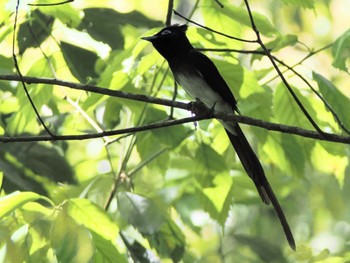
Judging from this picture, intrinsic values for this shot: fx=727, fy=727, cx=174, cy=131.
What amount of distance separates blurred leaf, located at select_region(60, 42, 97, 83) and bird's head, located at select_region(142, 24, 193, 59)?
1.14 feet

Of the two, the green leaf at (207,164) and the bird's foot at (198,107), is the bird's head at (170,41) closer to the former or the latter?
the bird's foot at (198,107)

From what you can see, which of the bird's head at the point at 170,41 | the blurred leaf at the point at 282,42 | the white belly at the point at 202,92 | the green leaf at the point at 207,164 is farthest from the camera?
the white belly at the point at 202,92

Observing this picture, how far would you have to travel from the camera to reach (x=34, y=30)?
342cm

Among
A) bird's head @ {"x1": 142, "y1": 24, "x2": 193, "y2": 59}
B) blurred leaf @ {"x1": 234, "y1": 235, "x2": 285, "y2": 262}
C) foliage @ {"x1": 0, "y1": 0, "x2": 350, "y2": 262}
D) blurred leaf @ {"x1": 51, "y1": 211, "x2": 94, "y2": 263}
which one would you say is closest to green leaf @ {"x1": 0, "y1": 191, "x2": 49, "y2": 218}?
foliage @ {"x1": 0, "y1": 0, "x2": 350, "y2": 262}

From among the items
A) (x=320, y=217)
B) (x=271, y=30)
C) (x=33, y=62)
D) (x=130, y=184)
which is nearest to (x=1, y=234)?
(x=130, y=184)

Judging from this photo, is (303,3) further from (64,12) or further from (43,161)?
(43,161)

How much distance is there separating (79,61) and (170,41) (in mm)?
435

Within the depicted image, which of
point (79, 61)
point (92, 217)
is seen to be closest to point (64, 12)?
point (79, 61)

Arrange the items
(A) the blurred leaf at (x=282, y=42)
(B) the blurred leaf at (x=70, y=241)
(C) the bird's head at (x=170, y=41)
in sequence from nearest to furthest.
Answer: (B) the blurred leaf at (x=70, y=241)
(A) the blurred leaf at (x=282, y=42)
(C) the bird's head at (x=170, y=41)

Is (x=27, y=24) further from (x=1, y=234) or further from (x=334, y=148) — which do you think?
(x=334, y=148)

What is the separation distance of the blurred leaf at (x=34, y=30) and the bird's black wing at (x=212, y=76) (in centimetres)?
69

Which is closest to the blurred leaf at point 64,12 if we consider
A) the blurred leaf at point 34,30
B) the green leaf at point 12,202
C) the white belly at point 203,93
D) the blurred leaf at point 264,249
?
the blurred leaf at point 34,30

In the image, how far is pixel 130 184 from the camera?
331 cm

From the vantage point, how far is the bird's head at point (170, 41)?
3.24 metres
